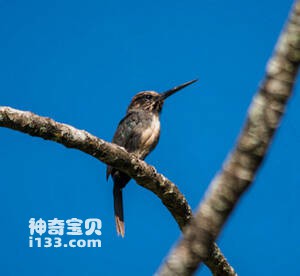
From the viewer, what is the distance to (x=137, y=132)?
248 inches

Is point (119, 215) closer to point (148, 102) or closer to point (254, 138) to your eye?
point (148, 102)

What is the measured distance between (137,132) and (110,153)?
99.1 inches

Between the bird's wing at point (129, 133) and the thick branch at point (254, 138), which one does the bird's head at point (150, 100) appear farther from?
the thick branch at point (254, 138)

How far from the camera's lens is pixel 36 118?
3.45m

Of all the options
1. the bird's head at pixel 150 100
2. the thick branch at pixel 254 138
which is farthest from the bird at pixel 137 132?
the thick branch at pixel 254 138

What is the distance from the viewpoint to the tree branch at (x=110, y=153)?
11.1 ft

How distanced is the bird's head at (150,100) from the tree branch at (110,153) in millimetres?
2715

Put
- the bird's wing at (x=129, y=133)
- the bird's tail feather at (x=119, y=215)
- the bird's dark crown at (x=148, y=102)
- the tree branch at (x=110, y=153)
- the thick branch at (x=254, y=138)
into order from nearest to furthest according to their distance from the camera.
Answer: the thick branch at (x=254, y=138), the tree branch at (x=110, y=153), the bird's tail feather at (x=119, y=215), the bird's wing at (x=129, y=133), the bird's dark crown at (x=148, y=102)

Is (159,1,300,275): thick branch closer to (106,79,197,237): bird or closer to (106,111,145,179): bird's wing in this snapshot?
(106,79,197,237): bird

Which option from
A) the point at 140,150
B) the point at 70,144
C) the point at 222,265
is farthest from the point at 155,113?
the point at 70,144

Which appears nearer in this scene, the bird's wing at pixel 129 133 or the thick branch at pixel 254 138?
the thick branch at pixel 254 138

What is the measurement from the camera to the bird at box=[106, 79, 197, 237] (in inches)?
236

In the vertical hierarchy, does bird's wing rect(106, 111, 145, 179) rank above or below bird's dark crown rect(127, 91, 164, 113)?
below

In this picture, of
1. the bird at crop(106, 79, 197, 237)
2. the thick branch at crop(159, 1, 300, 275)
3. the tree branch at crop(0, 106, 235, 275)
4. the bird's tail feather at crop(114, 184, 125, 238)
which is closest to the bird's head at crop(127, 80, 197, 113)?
the bird at crop(106, 79, 197, 237)
